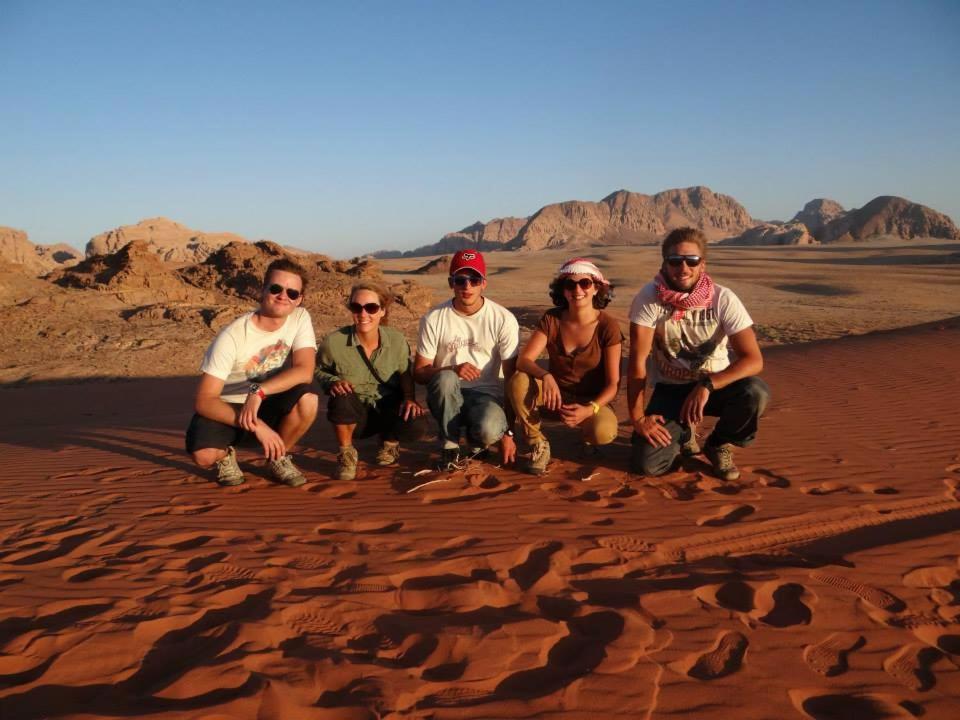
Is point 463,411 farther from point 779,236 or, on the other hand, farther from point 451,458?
point 779,236

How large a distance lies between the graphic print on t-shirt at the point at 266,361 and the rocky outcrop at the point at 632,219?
4472 inches

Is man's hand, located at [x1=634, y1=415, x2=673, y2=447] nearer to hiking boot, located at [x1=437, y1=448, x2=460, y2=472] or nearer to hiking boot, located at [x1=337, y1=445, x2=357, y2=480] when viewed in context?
hiking boot, located at [x1=437, y1=448, x2=460, y2=472]

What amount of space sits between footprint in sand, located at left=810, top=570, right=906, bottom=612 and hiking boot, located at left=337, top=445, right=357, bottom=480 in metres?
2.82

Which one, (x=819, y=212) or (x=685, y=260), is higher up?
(x=819, y=212)

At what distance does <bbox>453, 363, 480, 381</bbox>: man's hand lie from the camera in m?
4.30

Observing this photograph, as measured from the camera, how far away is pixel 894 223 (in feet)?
271

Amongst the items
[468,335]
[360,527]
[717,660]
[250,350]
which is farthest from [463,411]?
[717,660]

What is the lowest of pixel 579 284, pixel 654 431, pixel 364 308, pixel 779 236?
pixel 654 431

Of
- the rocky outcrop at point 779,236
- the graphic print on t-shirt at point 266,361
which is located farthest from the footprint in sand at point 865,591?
the rocky outcrop at point 779,236

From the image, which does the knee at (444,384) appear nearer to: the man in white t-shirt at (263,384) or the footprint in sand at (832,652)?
the man in white t-shirt at (263,384)

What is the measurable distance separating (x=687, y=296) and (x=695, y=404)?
2.26 feet

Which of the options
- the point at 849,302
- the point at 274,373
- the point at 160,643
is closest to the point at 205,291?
the point at 274,373

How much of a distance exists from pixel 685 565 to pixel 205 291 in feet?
49.0

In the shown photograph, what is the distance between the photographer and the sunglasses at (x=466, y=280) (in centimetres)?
421
